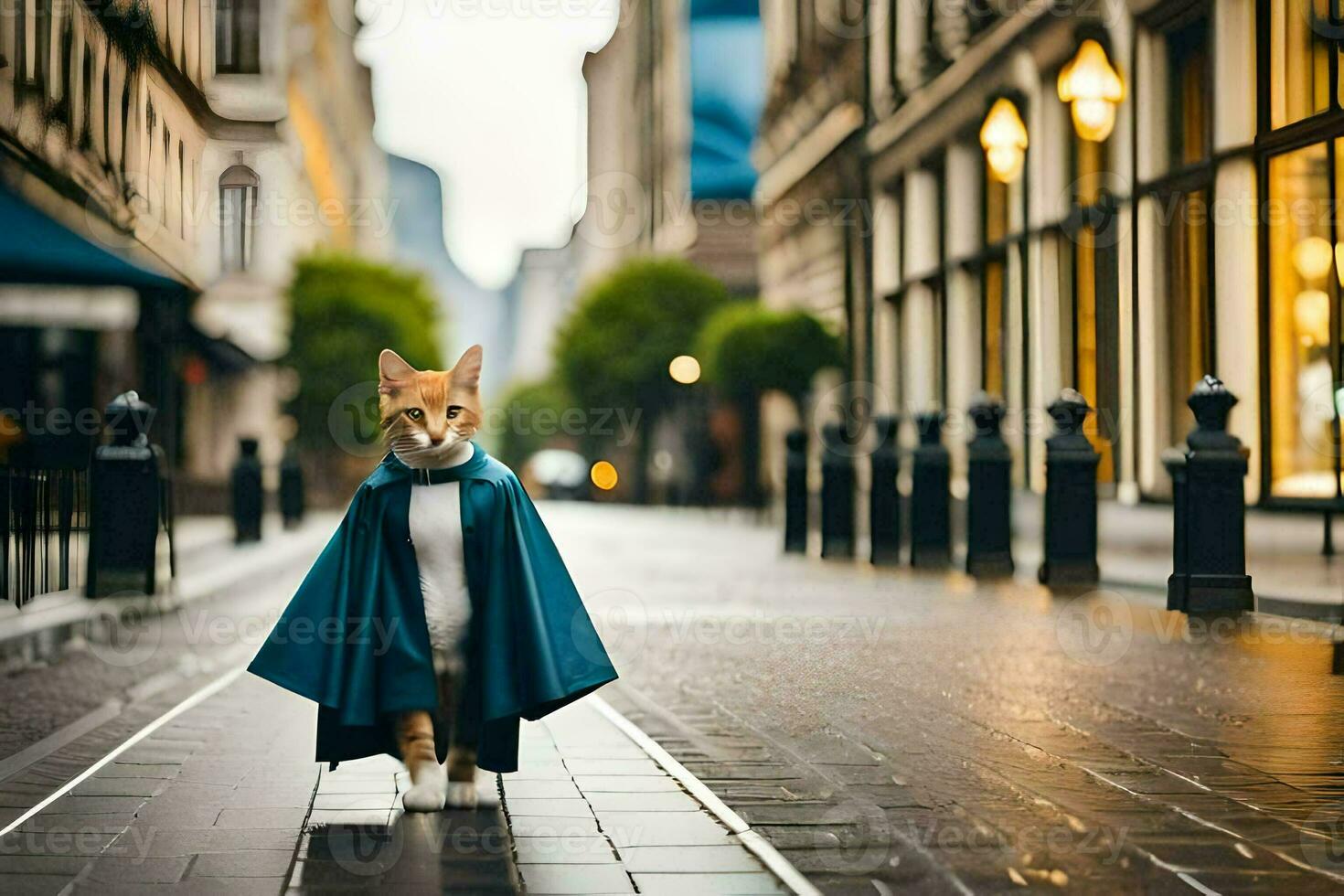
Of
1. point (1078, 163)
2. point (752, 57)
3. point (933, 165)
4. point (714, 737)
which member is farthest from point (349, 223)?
point (714, 737)

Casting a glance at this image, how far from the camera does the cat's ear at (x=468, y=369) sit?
4840 mm

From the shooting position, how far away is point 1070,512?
13.4 metres

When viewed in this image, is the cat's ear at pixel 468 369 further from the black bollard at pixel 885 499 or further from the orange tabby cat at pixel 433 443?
the black bollard at pixel 885 499

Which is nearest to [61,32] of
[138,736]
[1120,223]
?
[138,736]

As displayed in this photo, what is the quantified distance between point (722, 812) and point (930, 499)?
38.5ft

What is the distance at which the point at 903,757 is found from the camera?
6.07 meters

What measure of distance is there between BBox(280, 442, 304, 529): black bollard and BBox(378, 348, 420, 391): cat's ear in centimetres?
2287

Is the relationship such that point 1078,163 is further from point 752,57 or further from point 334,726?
point 752,57

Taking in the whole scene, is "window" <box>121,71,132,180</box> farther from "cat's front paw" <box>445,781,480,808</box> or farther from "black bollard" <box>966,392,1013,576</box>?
"black bollard" <box>966,392,1013,576</box>

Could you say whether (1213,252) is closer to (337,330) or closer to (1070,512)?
(1070,512)

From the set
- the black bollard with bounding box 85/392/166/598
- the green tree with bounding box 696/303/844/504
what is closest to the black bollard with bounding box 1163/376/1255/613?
the black bollard with bounding box 85/392/166/598

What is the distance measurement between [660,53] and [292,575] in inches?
2149

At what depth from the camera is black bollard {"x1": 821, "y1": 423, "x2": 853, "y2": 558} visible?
62.5 ft

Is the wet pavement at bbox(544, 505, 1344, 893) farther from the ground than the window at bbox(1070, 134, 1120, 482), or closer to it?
closer to it
